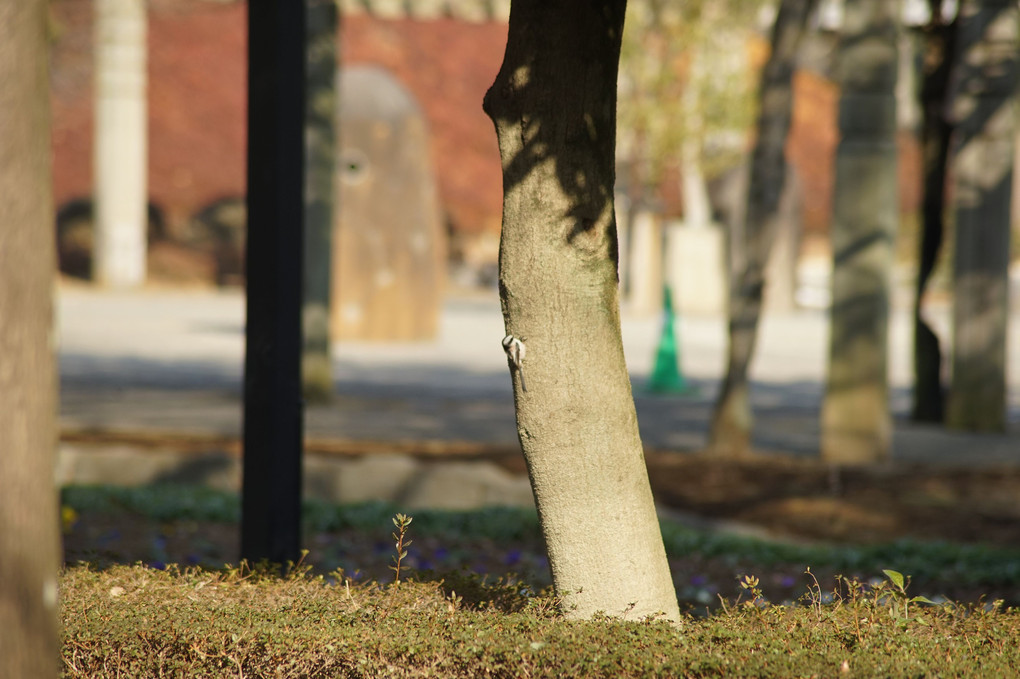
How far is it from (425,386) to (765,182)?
188 inches

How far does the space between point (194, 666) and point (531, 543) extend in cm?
324

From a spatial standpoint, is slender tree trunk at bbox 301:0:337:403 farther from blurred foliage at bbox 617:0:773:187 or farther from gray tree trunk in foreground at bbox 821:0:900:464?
blurred foliage at bbox 617:0:773:187

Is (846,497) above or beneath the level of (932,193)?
beneath

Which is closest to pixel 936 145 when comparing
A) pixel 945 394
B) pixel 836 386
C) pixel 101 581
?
pixel 945 394

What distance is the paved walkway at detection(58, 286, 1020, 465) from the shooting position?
8859mm

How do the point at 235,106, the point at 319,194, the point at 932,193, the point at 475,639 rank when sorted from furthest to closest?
the point at 235,106
the point at 319,194
the point at 932,193
the point at 475,639

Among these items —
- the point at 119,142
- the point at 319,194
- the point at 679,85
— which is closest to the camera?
the point at 319,194

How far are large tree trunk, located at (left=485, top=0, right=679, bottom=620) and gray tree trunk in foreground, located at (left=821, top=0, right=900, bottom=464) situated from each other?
205 inches

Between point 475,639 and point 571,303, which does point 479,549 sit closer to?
point 571,303

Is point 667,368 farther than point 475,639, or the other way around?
point 667,368

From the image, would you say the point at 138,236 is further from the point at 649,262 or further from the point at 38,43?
the point at 38,43

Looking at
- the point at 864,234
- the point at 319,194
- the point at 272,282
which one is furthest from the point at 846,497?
the point at 319,194

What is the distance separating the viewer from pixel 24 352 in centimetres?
240

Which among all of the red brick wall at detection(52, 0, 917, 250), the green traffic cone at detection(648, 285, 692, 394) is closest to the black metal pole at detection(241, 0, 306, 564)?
the green traffic cone at detection(648, 285, 692, 394)
